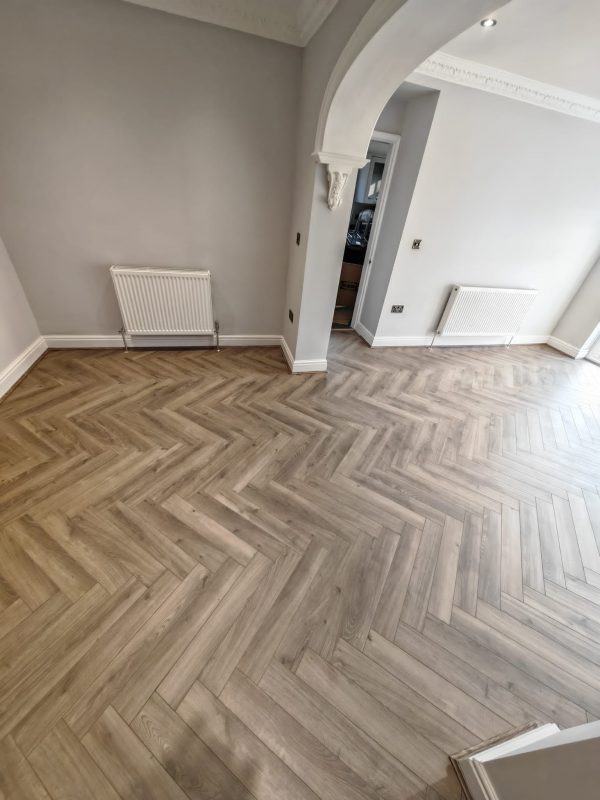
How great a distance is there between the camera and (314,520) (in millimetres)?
1816

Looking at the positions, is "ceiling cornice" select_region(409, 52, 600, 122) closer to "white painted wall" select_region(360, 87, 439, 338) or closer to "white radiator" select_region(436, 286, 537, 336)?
"white painted wall" select_region(360, 87, 439, 338)

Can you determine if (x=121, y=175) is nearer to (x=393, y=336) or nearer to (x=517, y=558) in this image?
(x=393, y=336)

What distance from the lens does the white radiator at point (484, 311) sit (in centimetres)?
383

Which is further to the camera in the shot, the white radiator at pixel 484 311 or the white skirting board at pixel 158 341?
the white radiator at pixel 484 311

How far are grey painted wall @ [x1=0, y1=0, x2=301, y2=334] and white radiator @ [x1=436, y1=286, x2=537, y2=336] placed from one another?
2287 millimetres

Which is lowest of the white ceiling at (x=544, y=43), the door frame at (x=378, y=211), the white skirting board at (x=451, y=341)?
the white skirting board at (x=451, y=341)

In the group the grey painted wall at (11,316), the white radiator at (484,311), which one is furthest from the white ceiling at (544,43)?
the grey painted wall at (11,316)

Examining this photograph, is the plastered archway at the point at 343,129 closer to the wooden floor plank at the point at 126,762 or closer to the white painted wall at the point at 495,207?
the white painted wall at the point at 495,207

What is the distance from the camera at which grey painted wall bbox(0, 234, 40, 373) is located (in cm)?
255

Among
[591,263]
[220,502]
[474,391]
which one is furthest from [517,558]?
[591,263]

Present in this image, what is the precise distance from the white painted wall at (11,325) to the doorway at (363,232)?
3.21m

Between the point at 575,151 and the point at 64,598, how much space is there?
5.78 m

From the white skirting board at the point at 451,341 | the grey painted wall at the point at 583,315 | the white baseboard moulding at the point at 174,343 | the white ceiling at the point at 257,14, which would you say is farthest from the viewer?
the grey painted wall at the point at 583,315

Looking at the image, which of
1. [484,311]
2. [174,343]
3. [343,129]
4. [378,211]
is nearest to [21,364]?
[174,343]
